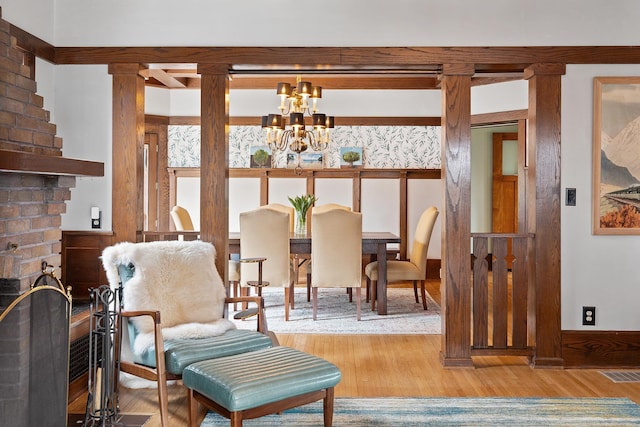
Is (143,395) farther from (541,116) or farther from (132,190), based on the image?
(541,116)

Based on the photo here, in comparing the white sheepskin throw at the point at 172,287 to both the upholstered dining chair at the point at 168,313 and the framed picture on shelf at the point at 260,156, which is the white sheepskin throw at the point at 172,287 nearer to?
the upholstered dining chair at the point at 168,313

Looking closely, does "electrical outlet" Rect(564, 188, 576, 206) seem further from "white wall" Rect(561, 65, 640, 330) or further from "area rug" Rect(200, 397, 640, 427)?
"area rug" Rect(200, 397, 640, 427)

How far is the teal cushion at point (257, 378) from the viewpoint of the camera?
2.31 metres

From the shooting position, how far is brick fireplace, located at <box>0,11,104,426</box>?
2158mm

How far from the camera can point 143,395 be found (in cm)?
324

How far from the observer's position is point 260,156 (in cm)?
760

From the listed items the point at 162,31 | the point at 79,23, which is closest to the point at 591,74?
the point at 162,31

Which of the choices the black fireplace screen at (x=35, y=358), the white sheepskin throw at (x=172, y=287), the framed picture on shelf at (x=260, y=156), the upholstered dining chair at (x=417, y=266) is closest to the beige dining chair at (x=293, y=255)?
the upholstered dining chair at (x=417, y=266)

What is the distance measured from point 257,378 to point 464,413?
4.11 ft

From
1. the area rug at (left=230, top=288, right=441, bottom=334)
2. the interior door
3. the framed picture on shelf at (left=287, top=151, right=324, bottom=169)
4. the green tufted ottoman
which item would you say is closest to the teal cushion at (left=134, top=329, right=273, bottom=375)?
the green tufted ottoman

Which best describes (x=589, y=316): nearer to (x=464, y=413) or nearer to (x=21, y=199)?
(x=464, y=413)

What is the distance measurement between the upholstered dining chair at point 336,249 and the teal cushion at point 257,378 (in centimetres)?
243

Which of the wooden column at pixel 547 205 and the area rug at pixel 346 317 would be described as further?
the area rug at pixel 346 317

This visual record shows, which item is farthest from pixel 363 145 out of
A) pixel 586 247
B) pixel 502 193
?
pixel 586 247
